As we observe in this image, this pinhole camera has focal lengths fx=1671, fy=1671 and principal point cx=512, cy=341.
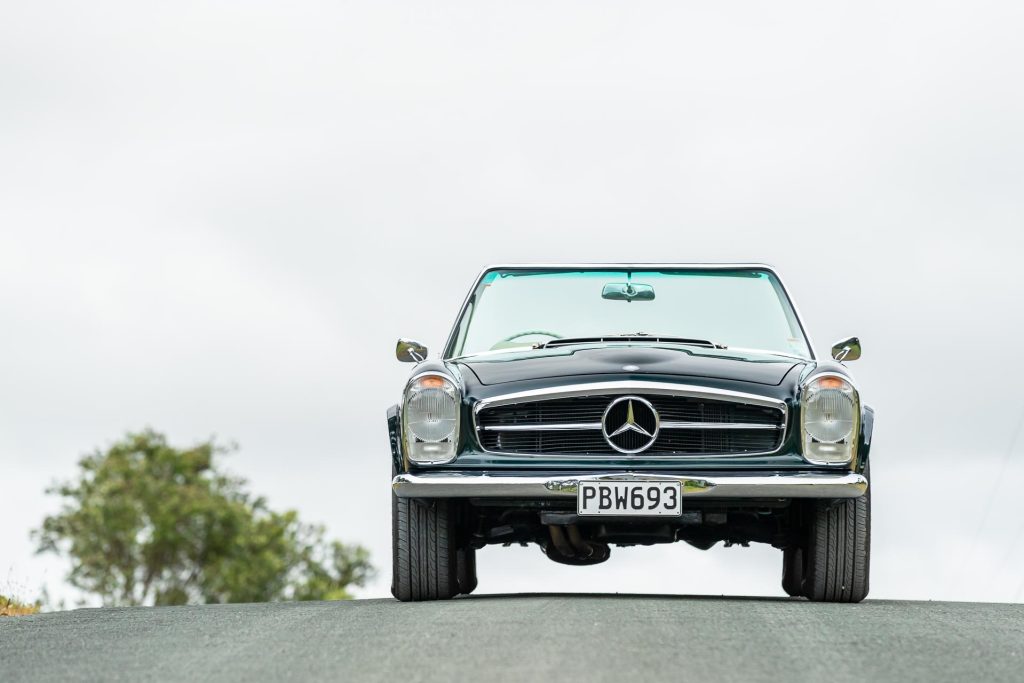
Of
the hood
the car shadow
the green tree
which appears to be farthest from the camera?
the green tree

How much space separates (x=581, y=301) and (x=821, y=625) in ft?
10.9

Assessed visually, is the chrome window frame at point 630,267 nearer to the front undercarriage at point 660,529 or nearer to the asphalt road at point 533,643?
the front undercarriage at point 660,529

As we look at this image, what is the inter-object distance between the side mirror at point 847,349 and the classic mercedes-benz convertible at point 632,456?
1.41ft

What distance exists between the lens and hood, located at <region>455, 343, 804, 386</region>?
27.1 feet

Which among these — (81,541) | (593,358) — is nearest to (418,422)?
(593,358)

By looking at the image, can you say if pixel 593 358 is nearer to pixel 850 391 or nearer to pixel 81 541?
pixel 850 391

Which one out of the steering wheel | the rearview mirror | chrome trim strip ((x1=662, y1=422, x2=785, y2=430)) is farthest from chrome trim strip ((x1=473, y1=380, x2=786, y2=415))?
the rearview mirror

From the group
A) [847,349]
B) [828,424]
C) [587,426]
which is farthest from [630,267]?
[828,424]

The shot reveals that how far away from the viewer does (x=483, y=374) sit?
8445 mm

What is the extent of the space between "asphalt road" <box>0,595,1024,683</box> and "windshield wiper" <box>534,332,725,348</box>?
1.49 meters

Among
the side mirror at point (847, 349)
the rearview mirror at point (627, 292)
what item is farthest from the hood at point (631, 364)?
the rearview mirror at point (627, 292)

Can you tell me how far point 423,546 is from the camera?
27.5 ft

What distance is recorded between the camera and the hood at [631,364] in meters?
8.27

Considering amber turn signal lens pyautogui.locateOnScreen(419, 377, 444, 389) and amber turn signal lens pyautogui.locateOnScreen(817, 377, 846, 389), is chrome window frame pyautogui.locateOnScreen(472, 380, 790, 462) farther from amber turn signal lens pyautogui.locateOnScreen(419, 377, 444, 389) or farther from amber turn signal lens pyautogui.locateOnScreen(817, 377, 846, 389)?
amber turn signal lens pyautogui.locateOnScreen(419, 377, 444, 389)
